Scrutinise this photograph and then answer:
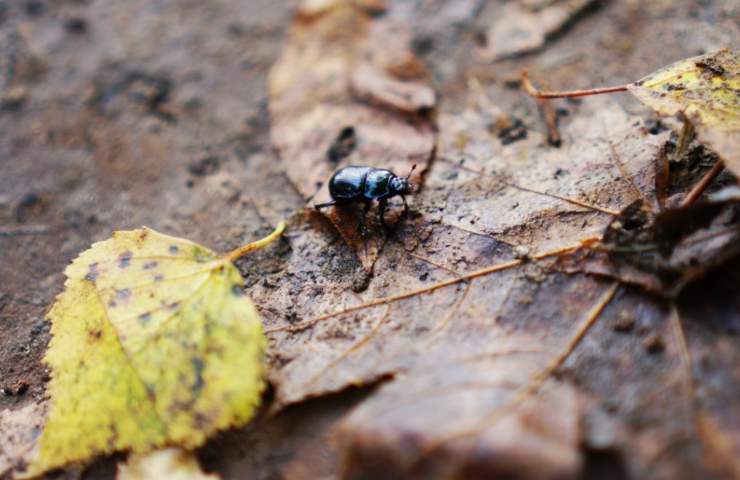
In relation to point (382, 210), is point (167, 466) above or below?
below

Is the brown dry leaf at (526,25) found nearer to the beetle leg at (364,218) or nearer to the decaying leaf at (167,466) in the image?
the beetle leg at (364,218)

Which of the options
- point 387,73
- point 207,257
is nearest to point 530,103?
point 387,73

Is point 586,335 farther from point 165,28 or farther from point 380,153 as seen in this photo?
point 165,28

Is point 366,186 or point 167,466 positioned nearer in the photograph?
point 167,466

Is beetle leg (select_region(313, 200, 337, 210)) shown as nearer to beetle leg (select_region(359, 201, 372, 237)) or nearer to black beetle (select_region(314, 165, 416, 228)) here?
black beetle (select_region(314, 165, 416, 228))

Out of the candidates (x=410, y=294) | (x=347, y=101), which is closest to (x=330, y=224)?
(x=410, y=294)

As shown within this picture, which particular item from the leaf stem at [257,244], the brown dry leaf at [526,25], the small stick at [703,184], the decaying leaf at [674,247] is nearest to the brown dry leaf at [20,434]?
the leaf stem at [257,244]

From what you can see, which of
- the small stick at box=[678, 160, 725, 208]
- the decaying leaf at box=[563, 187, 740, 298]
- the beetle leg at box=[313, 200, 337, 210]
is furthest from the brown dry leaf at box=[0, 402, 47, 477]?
the small stick at box=[678, 160, 725, 208]

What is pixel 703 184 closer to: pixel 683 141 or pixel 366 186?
pixel 683 141
